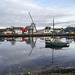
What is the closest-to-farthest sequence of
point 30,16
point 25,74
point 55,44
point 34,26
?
point 25,74 < point 55,44 < point 30,16 < point 34,26

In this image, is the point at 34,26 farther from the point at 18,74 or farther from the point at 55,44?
the point at 18,74

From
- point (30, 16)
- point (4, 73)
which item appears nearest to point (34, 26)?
point (30, 16)

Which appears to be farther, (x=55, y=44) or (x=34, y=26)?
(x=34, y=26)

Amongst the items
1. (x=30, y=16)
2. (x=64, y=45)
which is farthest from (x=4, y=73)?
(x=30, y=16)

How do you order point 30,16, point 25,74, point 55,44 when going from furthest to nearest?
point 30,16
point 55,44
point 25,74

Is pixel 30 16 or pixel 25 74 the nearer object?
pixel 25 74

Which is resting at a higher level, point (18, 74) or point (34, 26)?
point (34, 26)

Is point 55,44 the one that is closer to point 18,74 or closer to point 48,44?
point 48,44

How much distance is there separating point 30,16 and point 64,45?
294 ft

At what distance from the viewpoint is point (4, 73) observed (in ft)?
41.9

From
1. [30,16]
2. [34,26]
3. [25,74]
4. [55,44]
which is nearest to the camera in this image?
[25,74]

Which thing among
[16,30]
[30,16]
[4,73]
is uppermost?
[30,16]

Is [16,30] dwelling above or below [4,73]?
above

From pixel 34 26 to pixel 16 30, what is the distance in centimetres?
2565
